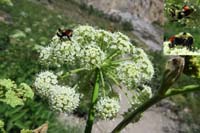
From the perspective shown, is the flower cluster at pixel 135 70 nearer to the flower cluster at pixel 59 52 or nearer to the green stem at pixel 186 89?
the flower cluster at pixel 59 52

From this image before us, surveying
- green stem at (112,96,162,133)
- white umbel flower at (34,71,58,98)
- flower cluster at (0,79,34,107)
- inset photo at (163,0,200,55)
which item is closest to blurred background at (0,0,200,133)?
inset photo at (163,0,200,55)

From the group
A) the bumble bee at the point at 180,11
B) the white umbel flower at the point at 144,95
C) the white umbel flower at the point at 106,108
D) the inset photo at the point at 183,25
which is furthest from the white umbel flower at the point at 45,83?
the bumble bee at the point at 180,11

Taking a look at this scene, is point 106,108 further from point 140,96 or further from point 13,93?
point 13,93

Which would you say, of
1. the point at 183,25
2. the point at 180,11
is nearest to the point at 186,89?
the point at 180,11

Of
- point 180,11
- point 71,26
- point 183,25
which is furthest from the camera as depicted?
point 71,26

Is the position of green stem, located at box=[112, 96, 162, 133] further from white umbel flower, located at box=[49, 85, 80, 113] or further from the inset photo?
the inset photo
